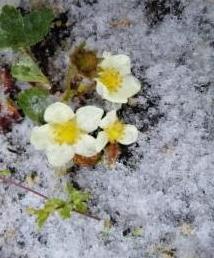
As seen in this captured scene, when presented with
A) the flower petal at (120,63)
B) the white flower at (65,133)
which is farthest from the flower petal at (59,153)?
the flower petal at (120,63)

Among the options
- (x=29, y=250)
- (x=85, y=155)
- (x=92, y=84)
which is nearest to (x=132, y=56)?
(x=92, y=84)

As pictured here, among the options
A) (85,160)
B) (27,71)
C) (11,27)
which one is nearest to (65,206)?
(85,160)

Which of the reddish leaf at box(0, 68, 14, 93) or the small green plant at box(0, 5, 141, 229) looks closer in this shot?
the small green plant at box(0, 5, 141, 229)

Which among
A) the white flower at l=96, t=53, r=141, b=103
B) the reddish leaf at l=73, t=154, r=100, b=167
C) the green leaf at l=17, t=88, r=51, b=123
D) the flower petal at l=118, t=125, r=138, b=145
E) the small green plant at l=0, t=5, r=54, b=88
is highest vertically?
the small green plant at l=0, t=5, r=54, b=88

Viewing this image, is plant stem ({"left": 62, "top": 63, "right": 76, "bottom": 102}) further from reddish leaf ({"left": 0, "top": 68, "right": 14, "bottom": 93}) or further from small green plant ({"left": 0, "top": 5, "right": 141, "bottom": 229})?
reddish leaf ({"left": 0, "top": 68, "right": 14, "bottom": 93})

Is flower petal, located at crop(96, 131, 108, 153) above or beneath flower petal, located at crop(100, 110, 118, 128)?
beneath

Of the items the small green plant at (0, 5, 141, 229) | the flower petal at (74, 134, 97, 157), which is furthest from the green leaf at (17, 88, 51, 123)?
the flower petal at (74, 134, 97, 157)

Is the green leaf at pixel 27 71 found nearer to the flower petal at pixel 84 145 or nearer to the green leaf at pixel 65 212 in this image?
the flower petal at pixel 84 145

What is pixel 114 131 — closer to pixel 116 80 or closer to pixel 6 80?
pixel 116 80
